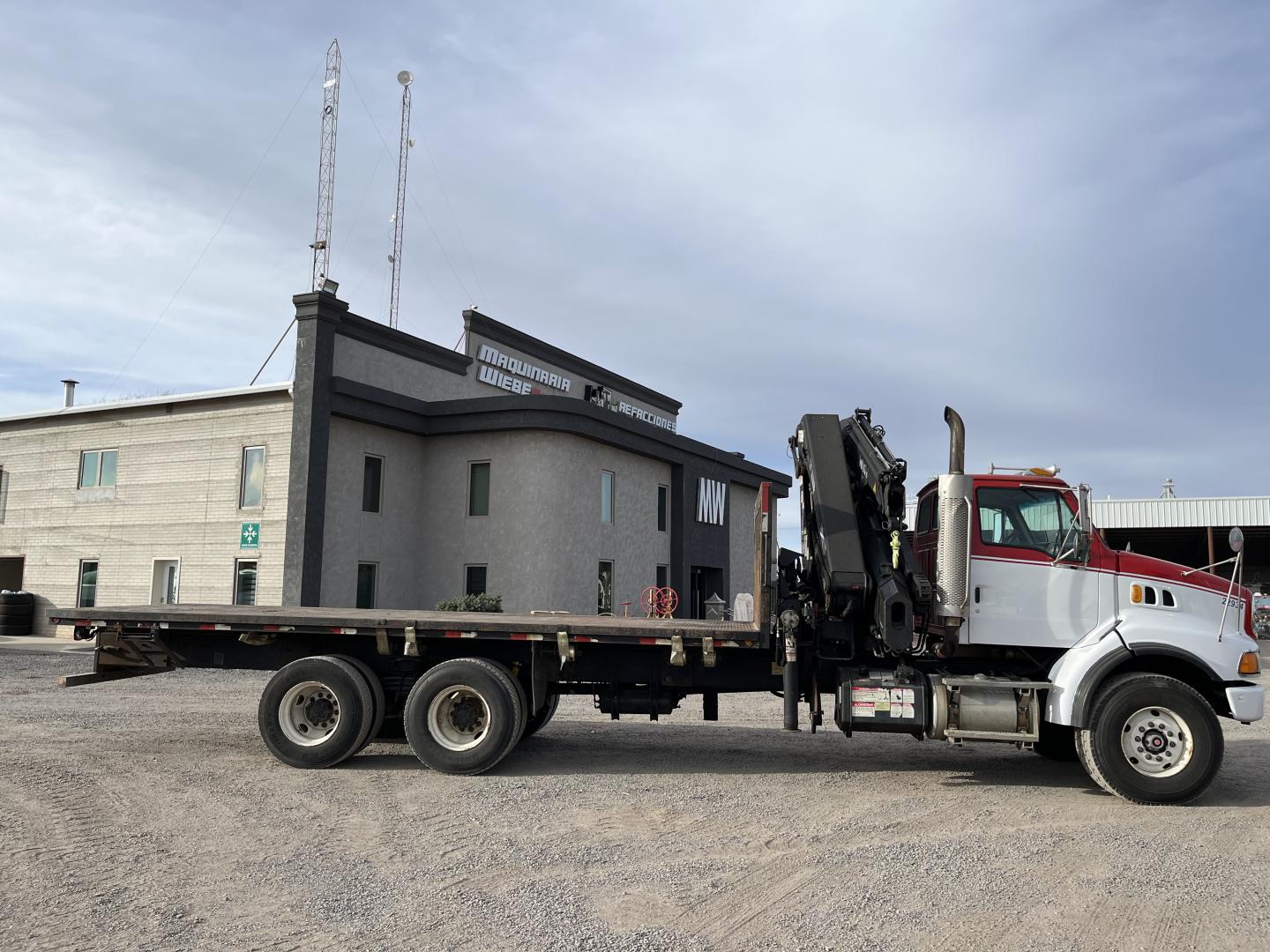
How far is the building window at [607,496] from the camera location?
26609mm

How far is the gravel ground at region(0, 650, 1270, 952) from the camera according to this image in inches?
200

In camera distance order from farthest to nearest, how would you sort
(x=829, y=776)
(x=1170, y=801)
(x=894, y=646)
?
(x=829, y=776), (x=894, y=646), (x=1170, y=801)

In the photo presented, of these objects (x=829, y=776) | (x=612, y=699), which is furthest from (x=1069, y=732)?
(x=612, y=699)

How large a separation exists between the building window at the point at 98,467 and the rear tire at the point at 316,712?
19415mm

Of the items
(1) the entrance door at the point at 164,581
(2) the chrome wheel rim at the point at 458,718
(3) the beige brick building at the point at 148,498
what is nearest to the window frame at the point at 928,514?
(2) the chrome wheel rim at the point at 458,718

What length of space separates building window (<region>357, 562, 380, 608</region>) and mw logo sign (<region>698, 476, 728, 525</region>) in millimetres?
11021

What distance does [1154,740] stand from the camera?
828 cm

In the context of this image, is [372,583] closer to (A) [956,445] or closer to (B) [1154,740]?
(A) [956,445]

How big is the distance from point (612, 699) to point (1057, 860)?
4.55 m

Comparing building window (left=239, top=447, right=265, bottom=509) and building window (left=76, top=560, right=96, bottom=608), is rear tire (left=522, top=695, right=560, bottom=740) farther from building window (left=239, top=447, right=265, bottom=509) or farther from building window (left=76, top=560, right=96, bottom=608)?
building window (left=76, top=560, right=96, bottom=608)

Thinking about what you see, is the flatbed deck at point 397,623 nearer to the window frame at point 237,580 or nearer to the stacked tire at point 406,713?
the stacked tire at point 406,713

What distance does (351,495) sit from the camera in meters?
23.4

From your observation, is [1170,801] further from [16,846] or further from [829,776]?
[16,846]

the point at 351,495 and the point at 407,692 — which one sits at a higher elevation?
the point at 351,495
